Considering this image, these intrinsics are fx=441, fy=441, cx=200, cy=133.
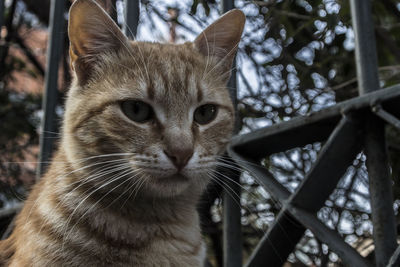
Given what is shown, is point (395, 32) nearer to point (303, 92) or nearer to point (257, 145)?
point (303, 92)

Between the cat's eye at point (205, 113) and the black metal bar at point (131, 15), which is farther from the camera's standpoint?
the black metal bar at point (131, 15)

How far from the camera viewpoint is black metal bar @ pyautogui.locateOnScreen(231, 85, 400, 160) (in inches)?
47.8

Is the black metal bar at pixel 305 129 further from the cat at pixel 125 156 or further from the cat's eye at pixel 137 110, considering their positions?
the cat's eye at pixel 137 110

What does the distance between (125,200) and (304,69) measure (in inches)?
47.2

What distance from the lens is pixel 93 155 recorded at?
1.47 meters

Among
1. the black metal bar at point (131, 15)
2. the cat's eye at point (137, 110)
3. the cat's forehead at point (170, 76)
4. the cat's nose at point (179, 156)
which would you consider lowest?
the cat's nose at point (179, 156)

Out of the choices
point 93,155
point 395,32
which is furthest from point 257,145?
point 395,32

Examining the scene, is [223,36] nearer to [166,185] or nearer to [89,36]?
[89,36]

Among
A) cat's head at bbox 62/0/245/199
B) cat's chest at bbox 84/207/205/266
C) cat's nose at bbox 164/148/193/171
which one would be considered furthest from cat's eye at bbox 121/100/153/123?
cat's chest at bbox 84/207/205/266

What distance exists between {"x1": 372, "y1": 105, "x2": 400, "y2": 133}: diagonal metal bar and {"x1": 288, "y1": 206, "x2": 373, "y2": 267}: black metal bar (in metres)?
0.37

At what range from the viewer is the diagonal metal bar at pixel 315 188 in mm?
1303

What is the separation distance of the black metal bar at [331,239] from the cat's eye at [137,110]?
550 millimetres

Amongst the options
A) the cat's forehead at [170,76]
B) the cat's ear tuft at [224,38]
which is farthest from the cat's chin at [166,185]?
the cat's ear tuft at [224,38]

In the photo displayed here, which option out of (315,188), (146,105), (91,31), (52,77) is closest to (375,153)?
(315,188)
